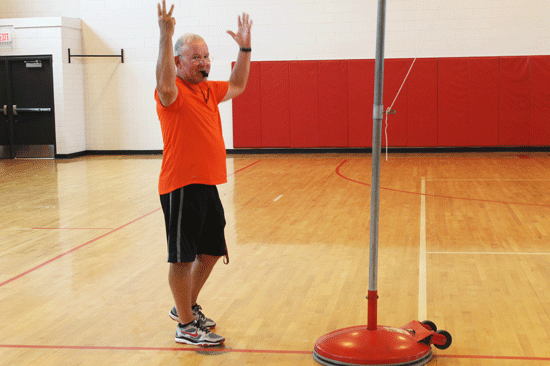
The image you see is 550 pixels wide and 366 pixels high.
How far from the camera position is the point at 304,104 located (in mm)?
13711

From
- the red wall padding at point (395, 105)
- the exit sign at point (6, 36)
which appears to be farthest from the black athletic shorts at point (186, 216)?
the exit sign at point (6, 36)

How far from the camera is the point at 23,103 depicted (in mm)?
14000

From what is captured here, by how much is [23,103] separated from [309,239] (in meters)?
10.7

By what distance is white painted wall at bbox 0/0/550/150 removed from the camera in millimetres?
12914

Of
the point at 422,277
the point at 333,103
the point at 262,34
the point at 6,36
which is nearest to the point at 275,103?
the point at 333,103

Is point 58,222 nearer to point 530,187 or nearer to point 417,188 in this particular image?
point 417,188

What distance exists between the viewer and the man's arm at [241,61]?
3.06 m

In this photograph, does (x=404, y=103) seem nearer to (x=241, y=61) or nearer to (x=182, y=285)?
(x=241, y=61)

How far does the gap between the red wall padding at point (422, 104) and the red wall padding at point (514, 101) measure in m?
1.40

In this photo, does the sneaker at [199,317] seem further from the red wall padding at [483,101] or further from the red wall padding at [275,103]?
the red wall padding at [483,101]

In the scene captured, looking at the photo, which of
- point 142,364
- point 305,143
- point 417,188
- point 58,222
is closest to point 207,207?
point 142,364

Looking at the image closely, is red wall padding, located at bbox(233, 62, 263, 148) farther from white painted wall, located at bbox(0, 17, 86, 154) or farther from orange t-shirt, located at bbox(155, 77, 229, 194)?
orange t-shirt, located at bbox(155, 77, 229, 194)

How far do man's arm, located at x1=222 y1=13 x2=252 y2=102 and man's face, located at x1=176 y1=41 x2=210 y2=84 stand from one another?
0.28 m

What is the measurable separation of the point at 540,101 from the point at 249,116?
6245mm
